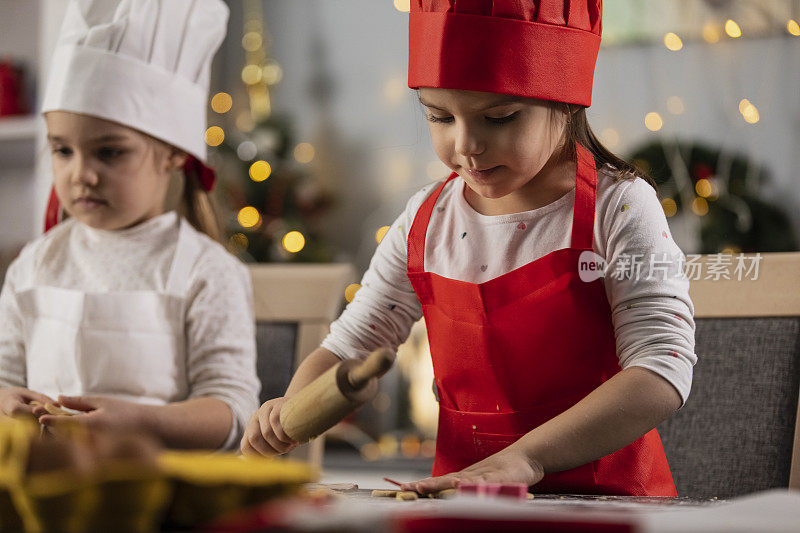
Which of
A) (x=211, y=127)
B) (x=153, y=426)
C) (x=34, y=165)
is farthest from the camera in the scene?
(x=211, y=127)

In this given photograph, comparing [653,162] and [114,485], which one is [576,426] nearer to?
[114,485]

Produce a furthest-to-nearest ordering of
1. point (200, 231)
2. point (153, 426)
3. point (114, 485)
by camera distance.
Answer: point (200, 231) < point (153, 426) < point (114, 485)

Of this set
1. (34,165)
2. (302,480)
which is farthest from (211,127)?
(302,480)

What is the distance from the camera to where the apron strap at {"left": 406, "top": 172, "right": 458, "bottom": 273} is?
963 mm

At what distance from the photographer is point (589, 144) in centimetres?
94

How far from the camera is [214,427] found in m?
1.02

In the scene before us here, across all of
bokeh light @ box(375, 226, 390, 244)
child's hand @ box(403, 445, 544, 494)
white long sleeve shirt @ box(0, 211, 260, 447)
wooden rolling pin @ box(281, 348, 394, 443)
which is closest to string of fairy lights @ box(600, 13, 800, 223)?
bokeh light @ box(375, 226, 390, 244)

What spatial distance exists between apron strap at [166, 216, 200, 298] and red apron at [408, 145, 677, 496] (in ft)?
1.26

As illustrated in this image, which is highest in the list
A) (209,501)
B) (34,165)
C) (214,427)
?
(34,165)

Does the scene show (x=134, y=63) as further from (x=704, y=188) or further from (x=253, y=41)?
(x=253, y=41)

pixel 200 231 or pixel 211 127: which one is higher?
pixel 211 127

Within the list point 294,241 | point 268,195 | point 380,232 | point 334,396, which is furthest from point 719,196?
point 334,396

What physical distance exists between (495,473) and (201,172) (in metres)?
0.76

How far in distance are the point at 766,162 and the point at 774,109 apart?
0.15 meters
